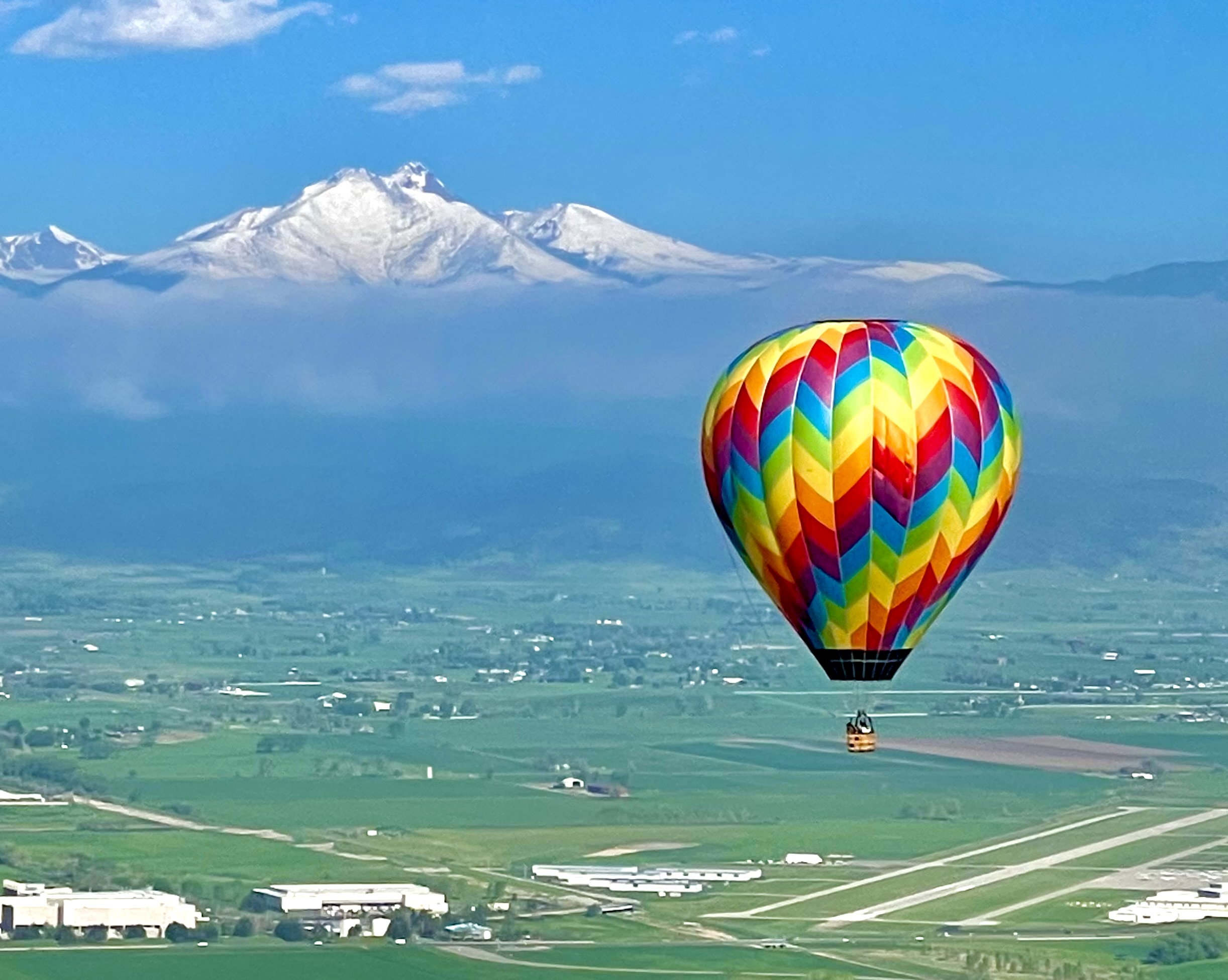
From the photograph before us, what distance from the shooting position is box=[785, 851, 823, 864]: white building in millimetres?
Answer: 52000

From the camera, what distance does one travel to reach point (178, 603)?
5123 inches

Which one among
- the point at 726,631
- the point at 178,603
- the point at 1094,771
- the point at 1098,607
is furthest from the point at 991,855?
the point at 178,603

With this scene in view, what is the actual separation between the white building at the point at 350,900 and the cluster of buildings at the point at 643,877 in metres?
2.79

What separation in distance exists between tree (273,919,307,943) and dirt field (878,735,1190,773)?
23.3m

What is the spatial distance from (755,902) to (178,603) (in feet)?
278

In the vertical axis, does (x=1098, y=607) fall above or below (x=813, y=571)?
above

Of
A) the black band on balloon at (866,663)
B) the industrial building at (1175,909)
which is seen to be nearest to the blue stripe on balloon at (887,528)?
the black band on balloon at (866,663)

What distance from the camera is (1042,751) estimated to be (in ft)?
223

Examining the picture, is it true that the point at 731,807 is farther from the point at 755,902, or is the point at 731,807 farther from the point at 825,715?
the point at 825,715

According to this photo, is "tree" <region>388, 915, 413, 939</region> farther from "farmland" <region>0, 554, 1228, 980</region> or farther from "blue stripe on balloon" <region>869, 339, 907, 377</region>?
"blue stripe on balloon" <region>869, 339, 907, 377</region>

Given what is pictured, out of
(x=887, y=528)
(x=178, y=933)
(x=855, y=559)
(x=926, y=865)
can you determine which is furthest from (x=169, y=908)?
(x=887, y=528)

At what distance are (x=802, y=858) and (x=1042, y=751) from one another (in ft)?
54.3

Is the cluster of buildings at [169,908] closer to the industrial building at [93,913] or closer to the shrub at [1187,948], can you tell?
the industrial building at [93,913]

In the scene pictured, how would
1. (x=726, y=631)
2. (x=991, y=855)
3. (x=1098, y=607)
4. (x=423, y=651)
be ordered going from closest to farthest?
(x=991, y=855), (x=423, y=651), (x=726, y=631), (x=1098, y=607)
